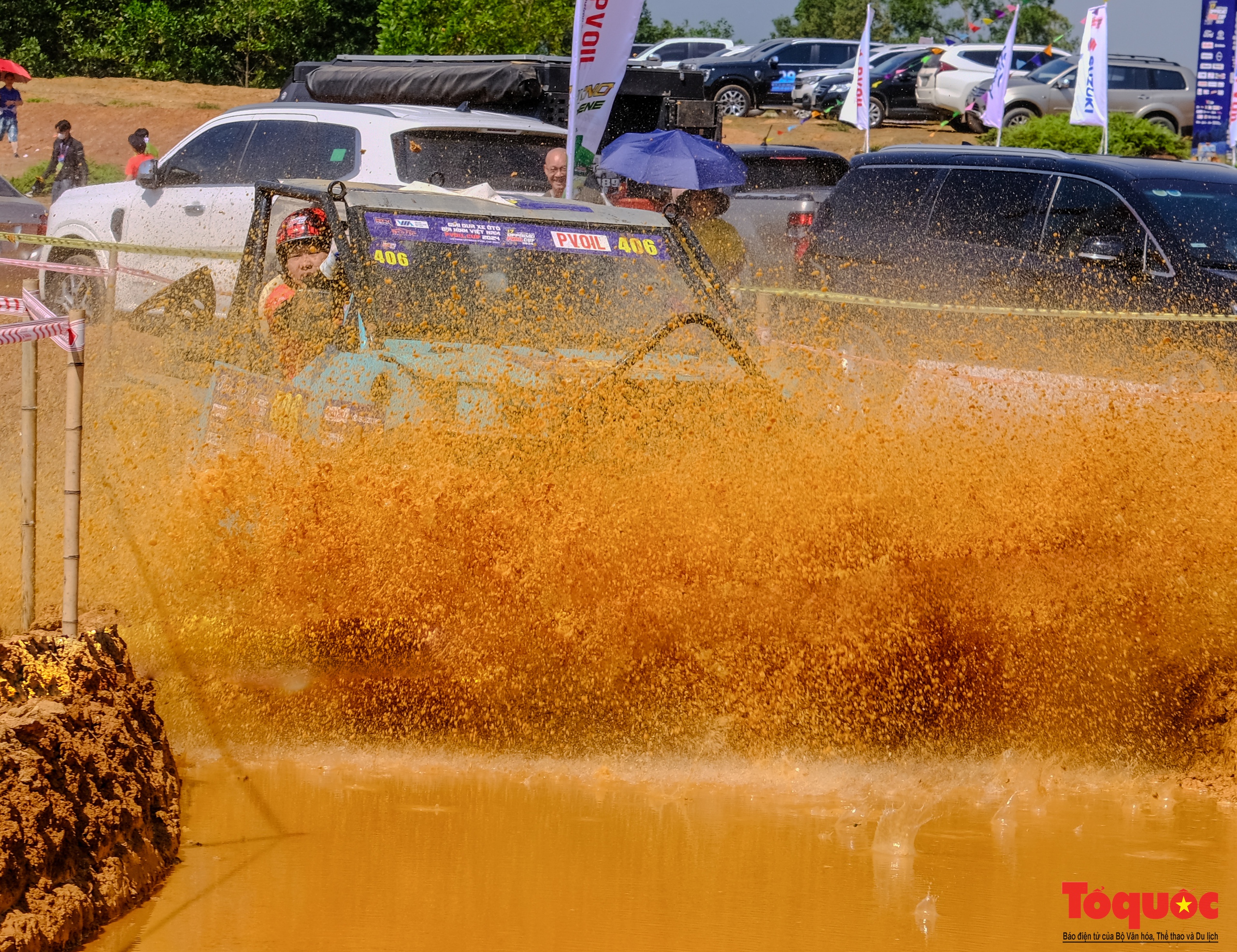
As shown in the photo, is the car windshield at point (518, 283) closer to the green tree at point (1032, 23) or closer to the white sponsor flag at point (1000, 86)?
the white sponsor flag at point (1000, 86)

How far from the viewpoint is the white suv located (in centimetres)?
833

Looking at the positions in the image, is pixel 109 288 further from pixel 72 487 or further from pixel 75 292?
pixel 72 487

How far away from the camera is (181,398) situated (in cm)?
502

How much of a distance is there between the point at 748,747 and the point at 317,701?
1454mm

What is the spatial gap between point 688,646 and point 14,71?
20.4 meters

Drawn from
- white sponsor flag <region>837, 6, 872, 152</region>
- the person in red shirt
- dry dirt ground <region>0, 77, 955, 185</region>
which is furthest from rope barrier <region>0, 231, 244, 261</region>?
dry dirt ground <region>0, 77, 955, 185</region>

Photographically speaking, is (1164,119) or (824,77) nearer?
(1164,119)

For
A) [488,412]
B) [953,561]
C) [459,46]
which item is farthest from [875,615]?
[459,46]

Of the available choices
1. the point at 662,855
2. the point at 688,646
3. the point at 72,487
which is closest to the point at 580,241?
the point at 688,646

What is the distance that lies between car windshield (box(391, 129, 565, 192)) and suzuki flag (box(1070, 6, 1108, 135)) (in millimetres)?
9837

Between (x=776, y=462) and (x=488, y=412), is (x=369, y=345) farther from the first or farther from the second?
(x=776, y=462)

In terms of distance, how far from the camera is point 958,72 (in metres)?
27.5

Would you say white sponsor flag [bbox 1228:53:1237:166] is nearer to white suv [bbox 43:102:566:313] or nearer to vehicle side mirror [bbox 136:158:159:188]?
white suv [bbox 43:102:566:313]

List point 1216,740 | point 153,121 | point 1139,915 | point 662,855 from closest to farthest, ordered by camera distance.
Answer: point 1139,915, point 662,855, point 1216,740, point 153,121
